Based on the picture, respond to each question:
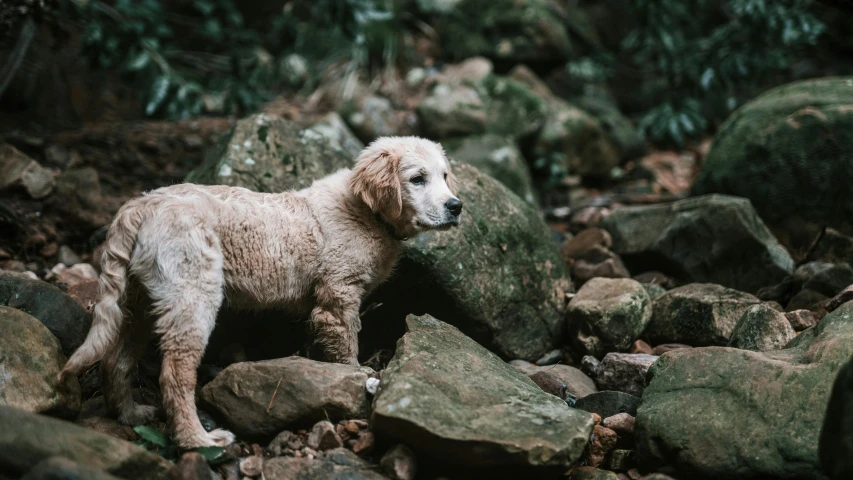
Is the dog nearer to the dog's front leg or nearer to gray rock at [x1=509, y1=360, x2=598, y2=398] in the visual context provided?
the dog's front leg

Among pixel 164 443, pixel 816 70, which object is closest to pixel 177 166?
pixel 164 443

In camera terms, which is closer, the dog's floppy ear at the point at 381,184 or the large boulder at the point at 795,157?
the dog's floppy ear at the point at 381,184

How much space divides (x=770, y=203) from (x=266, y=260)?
6.11 m

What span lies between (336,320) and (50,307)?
2049 millimetres

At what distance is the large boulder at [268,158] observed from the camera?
222 inches

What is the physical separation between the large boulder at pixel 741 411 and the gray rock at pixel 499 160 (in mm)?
4694

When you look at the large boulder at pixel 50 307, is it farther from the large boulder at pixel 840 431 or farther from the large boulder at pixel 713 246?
the large boulder at pixel 713 246

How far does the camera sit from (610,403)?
14.6 feet

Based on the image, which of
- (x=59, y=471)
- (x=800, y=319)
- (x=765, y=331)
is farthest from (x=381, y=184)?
(x=800, y=319)

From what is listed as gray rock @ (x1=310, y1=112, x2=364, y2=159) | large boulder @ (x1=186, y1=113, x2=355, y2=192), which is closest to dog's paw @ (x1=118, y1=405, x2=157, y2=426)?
large boulder @ (x1=186, y1=113, x2=355, y2=192)

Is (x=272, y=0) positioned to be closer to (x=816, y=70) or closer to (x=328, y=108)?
(x=328, y=108)

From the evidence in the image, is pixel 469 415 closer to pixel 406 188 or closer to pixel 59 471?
pixel 406 188

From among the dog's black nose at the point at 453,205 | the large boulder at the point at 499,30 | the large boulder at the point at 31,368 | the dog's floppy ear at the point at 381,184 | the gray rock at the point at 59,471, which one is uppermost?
the large boulder at the point at 499,30

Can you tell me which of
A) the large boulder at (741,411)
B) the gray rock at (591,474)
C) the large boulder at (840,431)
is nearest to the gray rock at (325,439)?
the gray rock at (591,474)
